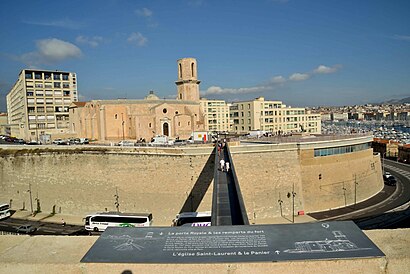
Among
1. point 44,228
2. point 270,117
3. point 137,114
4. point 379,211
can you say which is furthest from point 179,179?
point 270,117

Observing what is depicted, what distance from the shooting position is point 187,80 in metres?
41.7

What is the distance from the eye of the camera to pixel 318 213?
24.2 m

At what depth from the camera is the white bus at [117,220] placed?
19913 millimetres

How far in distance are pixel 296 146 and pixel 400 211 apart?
9365 mm

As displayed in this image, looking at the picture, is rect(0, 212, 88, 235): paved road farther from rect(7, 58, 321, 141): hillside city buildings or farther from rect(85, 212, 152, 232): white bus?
rect(7, 58, 321, 141): hillside city buildings

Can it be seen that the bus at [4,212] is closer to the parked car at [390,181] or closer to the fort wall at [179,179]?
the fort wall at [179,179]

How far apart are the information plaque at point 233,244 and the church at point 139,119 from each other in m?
32.6

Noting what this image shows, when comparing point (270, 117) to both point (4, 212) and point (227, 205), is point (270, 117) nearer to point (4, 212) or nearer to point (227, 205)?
point (4, 212)

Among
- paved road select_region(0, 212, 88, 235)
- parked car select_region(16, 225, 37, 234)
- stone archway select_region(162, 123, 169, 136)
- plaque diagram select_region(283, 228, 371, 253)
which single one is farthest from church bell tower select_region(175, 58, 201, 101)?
plaque diagram select_region(283, 228, 371, 253)

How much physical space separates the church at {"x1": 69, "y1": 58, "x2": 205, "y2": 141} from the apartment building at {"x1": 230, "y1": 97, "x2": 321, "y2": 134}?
57.2ft

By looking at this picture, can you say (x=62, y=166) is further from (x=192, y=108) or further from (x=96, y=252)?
(x=96, y=252)

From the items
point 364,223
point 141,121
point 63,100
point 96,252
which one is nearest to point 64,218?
point 141,121

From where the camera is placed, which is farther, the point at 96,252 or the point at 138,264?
the point at 96,252

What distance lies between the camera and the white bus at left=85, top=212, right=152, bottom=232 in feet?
65.3
